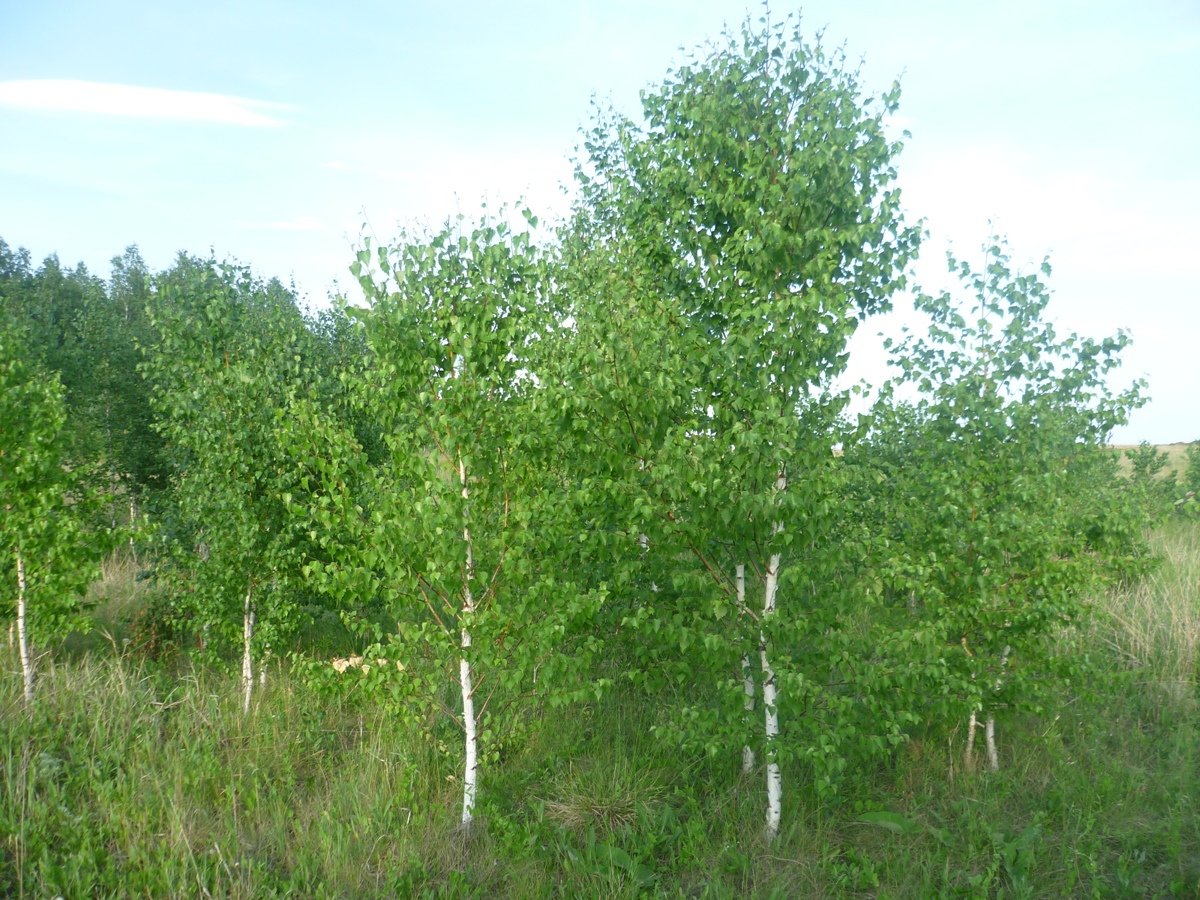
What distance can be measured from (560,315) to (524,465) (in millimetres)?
5059

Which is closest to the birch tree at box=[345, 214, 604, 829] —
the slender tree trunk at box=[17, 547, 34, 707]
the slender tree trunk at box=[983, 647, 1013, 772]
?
the slender tree trunk at box=[983, 647, 1013, 772]

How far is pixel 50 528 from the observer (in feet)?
23.7

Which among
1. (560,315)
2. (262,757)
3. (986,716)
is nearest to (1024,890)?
(986,716)

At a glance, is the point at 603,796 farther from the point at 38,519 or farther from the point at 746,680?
the point at 38,519

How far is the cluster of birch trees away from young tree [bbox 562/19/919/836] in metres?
0.03

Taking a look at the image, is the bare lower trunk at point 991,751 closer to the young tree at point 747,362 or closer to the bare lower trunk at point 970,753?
the bare lower trunk at point 970,753

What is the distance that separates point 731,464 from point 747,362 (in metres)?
0.74

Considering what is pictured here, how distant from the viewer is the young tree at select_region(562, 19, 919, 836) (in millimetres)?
5238

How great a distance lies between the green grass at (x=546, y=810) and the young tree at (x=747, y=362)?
0.70 meters

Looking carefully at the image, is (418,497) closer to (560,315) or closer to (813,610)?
(813,610)

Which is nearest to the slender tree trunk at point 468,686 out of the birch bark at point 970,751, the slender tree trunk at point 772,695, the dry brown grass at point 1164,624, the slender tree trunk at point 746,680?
the slender tree trunk at point 746,680

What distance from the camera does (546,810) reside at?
19.7 feet

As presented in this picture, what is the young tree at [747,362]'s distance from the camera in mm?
5238

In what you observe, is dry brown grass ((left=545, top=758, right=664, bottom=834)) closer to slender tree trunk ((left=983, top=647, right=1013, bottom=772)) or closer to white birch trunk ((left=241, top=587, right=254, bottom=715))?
slender tree trunk ((left=983, top=647, right=1013, bottom=772))
